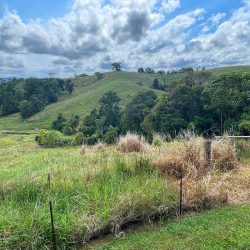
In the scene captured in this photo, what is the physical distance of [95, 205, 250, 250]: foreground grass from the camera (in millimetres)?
4324

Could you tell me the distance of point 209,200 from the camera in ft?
18.6

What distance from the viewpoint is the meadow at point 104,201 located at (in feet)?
14.4

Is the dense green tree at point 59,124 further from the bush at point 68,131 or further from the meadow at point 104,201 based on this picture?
the meadow at point 104,201

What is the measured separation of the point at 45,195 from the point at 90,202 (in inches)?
34.5

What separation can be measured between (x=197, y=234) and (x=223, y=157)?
3513 millimetres

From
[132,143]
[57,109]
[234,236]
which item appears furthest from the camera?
[57,109]

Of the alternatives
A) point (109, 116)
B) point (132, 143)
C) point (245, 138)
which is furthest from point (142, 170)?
point (109, 116)

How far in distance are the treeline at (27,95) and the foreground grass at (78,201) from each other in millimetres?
67429

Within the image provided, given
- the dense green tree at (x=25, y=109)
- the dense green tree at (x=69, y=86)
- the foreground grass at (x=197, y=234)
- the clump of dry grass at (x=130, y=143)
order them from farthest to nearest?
the dense green tree at (x=69, y=86) < the dense green tree at (x=25, y=109) < the clump of dry grass at (x=130, y=143) < the foreground grass at (x=197, y=234)

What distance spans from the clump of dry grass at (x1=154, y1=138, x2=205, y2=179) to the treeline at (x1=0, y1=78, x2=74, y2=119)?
66996 millimetres

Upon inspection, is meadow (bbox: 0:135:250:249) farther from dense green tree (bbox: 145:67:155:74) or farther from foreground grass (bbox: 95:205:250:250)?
dense green tree (bbox: 145:67:155:74)

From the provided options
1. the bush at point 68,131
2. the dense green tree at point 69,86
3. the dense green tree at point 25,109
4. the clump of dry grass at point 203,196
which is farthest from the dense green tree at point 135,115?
the dense green tree at point 69,86

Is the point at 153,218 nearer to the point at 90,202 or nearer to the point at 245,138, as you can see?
the point at 90,202

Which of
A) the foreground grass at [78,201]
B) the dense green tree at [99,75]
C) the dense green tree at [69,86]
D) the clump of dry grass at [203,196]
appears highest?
the dense green tree at [99,75]
